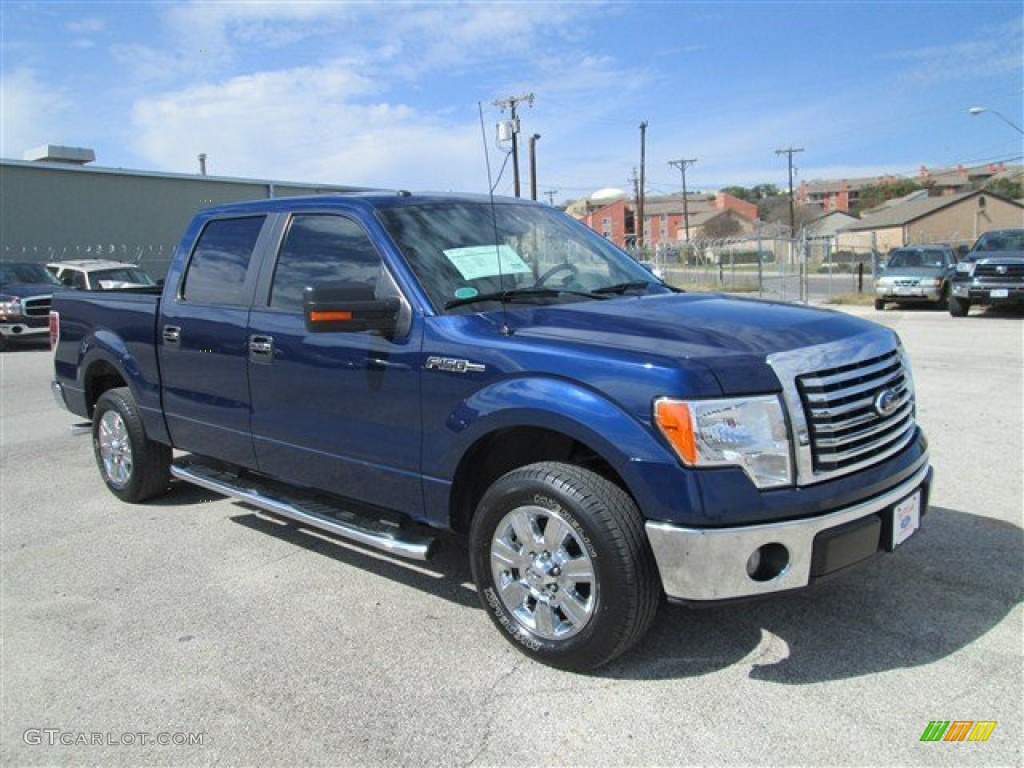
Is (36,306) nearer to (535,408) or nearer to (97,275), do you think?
(97,275)

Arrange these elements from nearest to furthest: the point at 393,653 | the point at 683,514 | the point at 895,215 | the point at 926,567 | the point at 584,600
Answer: the point at 683,514
the point at 584,600
the point at 393,653
the point at 926,567
the point at 895,215

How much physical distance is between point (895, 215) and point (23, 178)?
76.2 m

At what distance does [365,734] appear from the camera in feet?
9.31

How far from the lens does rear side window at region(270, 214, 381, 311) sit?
391 centimetres

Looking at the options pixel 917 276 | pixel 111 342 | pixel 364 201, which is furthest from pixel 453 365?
pixel 917 276

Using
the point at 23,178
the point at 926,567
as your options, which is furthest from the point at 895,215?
the point at 926,567

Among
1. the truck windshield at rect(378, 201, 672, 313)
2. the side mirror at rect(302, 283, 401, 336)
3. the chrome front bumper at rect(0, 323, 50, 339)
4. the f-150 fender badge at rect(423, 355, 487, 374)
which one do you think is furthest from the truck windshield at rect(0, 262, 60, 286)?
the f-150 fender badge at rect(423, 355, 487, 374)

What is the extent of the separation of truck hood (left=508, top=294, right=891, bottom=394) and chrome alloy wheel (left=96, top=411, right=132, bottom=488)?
10.8 ft

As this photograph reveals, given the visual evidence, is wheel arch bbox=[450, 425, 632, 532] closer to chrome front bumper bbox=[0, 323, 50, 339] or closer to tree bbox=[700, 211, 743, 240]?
chrome front bumper bbox=[0, 323, 50, 339]

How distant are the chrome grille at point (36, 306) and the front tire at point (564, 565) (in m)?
15.3

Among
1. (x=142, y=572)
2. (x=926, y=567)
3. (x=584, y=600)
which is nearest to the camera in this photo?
(x=584, y=600)

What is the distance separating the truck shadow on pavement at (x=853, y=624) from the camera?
126 inches

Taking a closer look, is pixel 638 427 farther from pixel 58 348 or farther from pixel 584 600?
pixel 58 348

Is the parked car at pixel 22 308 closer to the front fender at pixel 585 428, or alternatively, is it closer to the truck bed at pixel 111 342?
the truck bed at pixel 111 342
